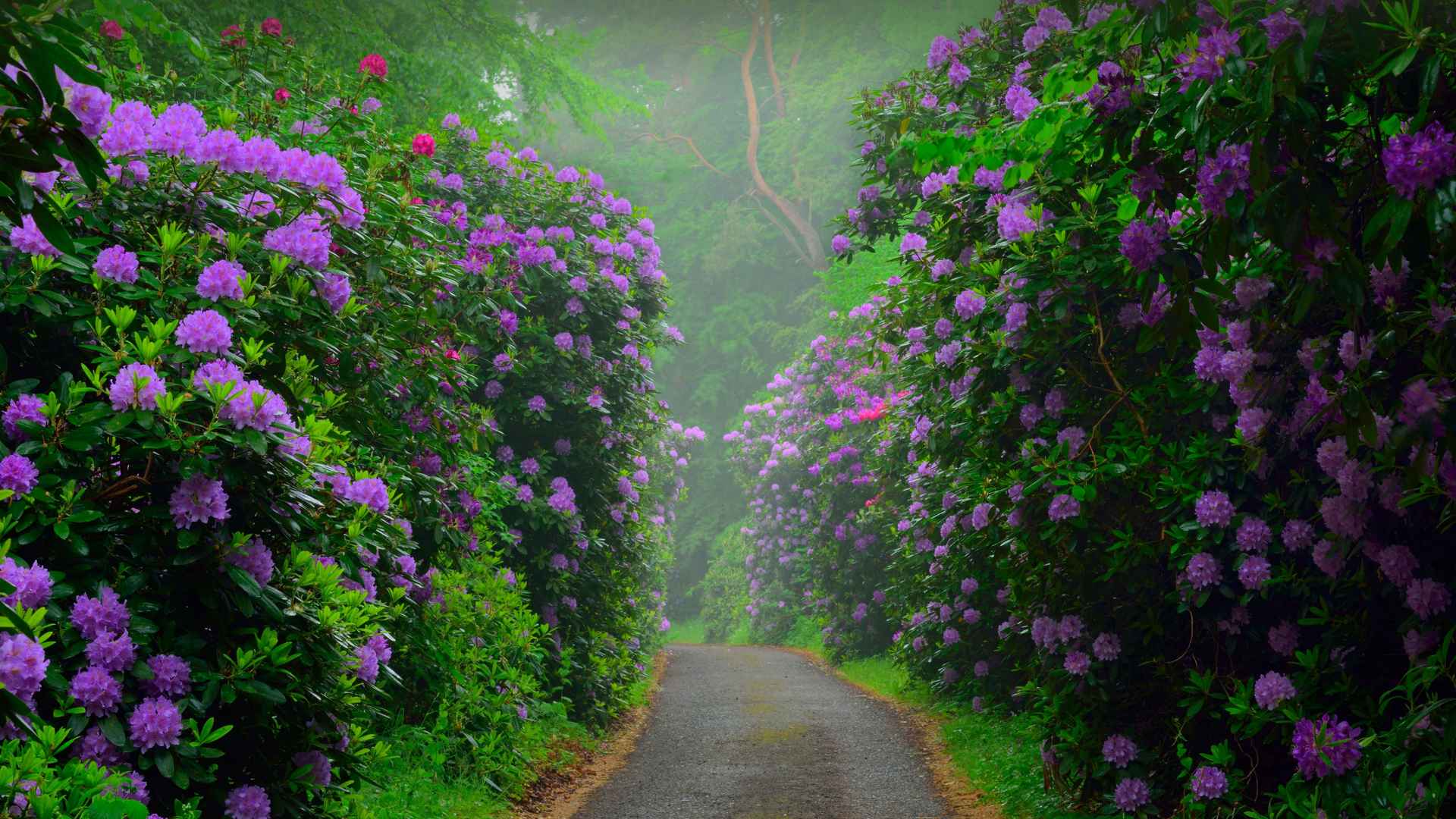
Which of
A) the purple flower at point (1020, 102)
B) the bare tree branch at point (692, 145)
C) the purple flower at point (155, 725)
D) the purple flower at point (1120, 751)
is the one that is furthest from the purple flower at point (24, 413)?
the bare tree branch at point (692, 145)

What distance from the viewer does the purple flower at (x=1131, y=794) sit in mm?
5082

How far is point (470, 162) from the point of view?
30.7ft

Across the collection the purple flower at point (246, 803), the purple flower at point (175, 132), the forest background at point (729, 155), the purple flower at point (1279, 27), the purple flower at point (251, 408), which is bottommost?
the purple flower at point (246, 803)

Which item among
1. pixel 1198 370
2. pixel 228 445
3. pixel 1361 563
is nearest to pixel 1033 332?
pixel 1198 370

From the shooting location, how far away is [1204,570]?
450 cm

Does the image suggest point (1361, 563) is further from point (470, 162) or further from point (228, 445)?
point (470, 162)

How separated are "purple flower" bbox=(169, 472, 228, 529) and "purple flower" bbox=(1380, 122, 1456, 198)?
338cm

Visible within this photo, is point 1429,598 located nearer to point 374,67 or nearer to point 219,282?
point 219,282

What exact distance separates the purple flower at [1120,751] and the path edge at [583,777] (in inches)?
128

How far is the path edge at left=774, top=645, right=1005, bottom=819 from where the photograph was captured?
659cm

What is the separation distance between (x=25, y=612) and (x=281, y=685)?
848mm

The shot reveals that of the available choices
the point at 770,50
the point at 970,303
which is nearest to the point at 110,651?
the point at 970,303

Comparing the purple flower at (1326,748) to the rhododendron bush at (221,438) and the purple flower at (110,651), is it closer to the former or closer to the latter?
the rhododendron bush at (221,438)

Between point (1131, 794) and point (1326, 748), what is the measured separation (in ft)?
4.74
